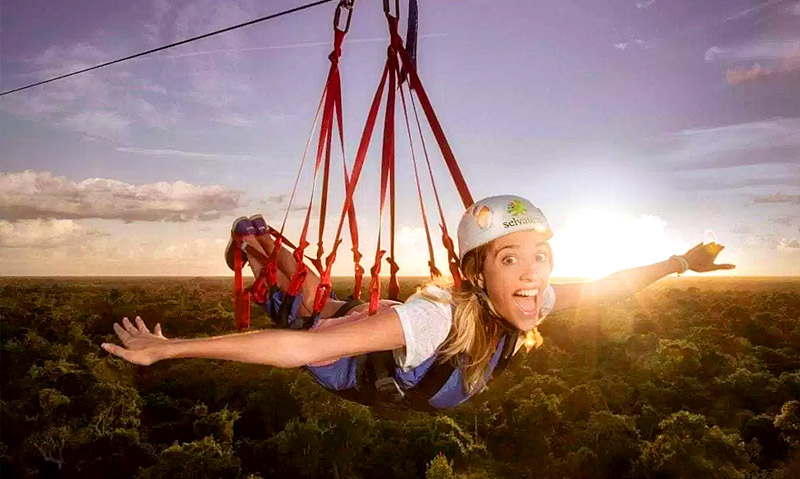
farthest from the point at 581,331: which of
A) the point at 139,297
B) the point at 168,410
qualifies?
the point at 139,297

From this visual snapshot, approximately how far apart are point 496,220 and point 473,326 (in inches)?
18.3

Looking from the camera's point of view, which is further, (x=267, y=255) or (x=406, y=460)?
(x=406, y=460)

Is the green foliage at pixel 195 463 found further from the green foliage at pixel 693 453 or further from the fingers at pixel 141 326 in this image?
the fingers at pixel 141 326

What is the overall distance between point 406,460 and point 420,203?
33.8 meters

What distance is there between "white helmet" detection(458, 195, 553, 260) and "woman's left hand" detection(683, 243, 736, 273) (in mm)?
1092

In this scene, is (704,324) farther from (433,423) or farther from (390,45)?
(390,45)

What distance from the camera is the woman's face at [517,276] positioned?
2730 mm

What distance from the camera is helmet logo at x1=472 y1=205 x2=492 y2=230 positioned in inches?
110

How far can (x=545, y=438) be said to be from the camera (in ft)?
123

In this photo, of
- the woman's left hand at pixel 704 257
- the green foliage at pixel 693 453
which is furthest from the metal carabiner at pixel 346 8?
the green foliage at pixel 693 453

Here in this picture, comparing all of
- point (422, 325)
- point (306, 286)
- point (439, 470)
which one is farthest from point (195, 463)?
point (422, 325)

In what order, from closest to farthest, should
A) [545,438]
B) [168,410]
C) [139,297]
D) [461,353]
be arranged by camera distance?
[461,353]
[545,438]
[168,410]
[139,297]

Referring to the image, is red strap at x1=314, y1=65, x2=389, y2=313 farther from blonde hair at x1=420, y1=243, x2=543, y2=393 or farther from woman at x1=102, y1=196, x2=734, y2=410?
blonde hair at x1=420, y1=243, x2=543, y2=393

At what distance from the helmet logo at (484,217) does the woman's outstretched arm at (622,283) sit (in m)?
1.04
